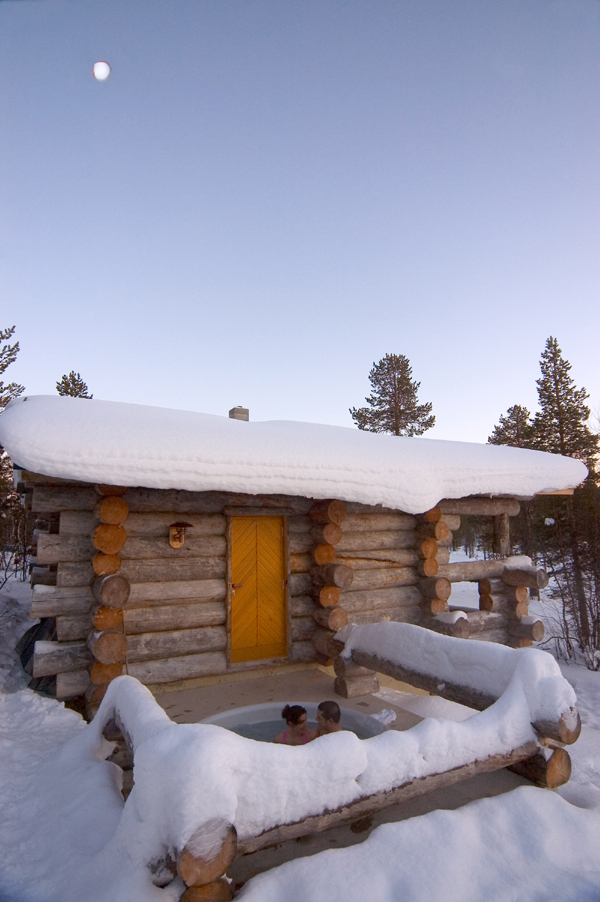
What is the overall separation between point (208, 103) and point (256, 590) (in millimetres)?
10518

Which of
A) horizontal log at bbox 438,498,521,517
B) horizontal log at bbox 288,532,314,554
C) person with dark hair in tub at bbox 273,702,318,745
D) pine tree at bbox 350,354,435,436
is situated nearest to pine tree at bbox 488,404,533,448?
pine tree at bbox 350,354,435,436

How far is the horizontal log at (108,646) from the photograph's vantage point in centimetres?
508

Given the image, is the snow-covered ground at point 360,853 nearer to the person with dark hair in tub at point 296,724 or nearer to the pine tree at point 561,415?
the person with dark hair in tub at point 296,724

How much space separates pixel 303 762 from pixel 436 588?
19.0 ft

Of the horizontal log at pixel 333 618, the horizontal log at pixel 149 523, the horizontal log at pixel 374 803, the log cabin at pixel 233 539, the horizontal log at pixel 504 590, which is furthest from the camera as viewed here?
the horizontal log at pixel 504 590

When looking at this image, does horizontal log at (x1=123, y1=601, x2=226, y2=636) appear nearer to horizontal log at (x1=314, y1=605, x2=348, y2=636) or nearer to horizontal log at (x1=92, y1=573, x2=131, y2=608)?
horizontal log at (x1=92, y1=573, x2=131, y2=608)

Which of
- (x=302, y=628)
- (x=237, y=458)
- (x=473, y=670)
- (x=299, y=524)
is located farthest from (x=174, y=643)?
(x=473, y=670)

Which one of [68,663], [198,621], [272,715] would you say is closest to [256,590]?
[198,621]

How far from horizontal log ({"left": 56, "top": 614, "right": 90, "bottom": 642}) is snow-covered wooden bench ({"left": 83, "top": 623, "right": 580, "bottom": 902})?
188cm

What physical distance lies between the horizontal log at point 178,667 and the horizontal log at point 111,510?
2.01m

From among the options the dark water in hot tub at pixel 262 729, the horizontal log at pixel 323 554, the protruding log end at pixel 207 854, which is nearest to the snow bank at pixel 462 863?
the protruding log end at pixel 207 854

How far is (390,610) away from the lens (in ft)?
25.3

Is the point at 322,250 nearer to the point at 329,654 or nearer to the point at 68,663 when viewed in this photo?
the point at 329,654

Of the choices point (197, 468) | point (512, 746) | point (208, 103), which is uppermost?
point (208, 103)
